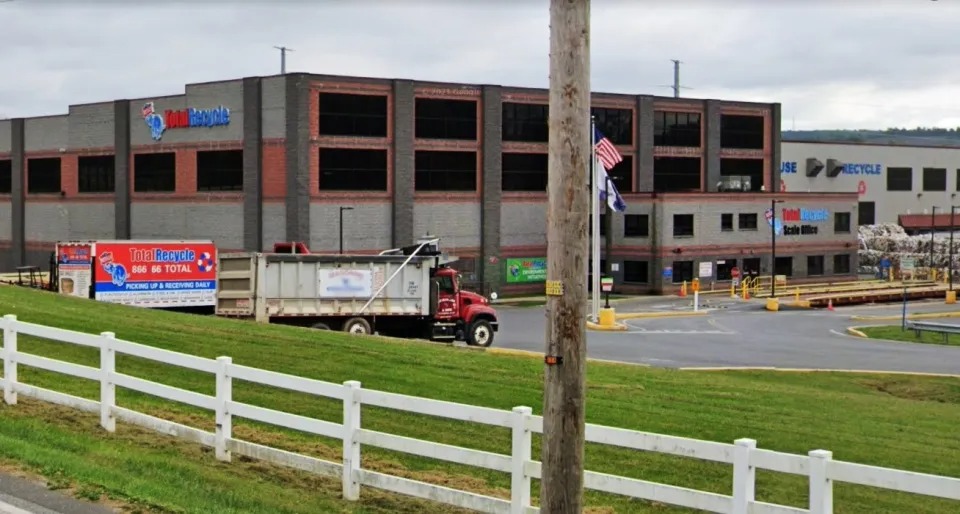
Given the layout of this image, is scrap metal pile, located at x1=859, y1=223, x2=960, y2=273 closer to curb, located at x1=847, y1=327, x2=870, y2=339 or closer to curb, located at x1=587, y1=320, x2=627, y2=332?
curb, located at x1=847, y1=327, x2=870, y2=339

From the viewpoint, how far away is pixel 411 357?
23.1 m

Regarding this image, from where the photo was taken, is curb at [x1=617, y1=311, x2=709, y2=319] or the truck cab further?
curb at [x1=617, y1=311, x2=709, y2=319]

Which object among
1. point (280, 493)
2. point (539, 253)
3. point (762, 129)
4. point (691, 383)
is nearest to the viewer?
point (280, 493)

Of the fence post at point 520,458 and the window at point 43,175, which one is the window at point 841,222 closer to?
the window at point 43,175

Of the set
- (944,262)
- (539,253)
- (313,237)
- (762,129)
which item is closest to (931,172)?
(944,262)

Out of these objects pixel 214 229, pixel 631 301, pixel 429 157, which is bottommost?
pixel 631 301

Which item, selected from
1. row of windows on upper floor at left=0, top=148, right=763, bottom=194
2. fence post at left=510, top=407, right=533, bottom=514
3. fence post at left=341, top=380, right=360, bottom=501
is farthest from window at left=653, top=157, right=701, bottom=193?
fence post at left=510, top=407, right=533, bottom=514

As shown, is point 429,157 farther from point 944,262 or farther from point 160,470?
point 160,470

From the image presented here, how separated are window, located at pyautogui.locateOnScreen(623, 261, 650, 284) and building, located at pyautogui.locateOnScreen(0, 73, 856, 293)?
10 cm

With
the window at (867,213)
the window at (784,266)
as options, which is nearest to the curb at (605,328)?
the window at (784,266)

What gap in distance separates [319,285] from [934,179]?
285 ft

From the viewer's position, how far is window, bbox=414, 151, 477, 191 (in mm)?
68688

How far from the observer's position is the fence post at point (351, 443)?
452 inches

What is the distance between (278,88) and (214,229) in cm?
976
